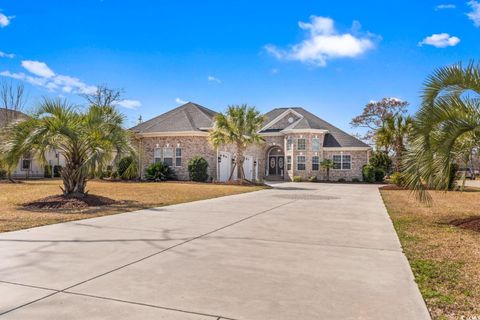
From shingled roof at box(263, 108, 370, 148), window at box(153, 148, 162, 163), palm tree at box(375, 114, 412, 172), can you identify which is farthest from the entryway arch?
window at box(153, 148, 162, 163)

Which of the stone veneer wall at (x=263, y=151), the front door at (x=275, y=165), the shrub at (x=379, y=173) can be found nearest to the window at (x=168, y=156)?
Answer: the stone veneer wall at (x=263, y=151)

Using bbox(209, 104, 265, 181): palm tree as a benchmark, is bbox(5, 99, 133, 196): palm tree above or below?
below

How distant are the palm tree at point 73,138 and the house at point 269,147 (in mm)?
15736

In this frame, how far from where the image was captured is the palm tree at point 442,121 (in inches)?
337

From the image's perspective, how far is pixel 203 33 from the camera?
1650cm

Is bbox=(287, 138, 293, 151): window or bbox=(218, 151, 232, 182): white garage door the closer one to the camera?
bbox=(218, 151, 232, 182): white garage door

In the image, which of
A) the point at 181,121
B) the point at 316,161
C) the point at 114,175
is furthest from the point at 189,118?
the point at 316,161

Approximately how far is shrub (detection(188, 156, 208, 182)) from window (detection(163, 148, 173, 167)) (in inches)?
87.1

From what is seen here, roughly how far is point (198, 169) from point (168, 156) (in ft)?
11.1

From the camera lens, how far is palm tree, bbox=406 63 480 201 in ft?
28.1

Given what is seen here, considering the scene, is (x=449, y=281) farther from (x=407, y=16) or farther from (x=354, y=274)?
(x=407, y=16)

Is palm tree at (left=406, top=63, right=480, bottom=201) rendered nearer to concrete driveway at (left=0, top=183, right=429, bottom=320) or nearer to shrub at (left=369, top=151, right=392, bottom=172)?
concrete driveway at (left=0, top=183, right=429, bottom=320)

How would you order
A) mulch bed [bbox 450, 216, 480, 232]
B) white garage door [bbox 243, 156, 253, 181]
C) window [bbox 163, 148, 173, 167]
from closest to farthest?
mulch bed [bbox 450, 216, 480, 232] < window [bbox 163, 148, 173, 167] < white garage door [bbox 243, 156, 253, 181]

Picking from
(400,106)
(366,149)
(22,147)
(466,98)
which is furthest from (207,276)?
(400,106)
